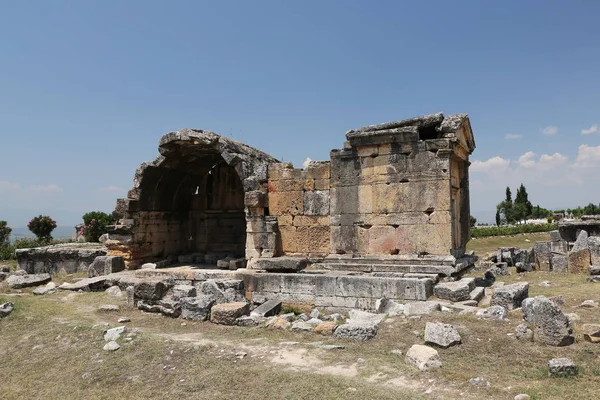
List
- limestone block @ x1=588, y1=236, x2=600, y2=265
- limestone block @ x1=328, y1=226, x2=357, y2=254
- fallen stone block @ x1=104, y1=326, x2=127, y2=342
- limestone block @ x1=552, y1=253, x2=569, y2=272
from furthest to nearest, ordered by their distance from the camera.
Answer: limestone block @ x1=552, y1=253, x2=569, y2=272
limestone block @ x1=588, y1=236, x2=600, y2=265
limestone block @ x1=328, y1=226, x2=357, y2=254
fallen stone block @ x1=104, y1=326, x2=127, y2=342

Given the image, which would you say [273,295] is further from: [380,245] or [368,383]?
[368,383]

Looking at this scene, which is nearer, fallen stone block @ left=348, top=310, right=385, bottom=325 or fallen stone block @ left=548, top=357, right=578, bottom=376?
fallen stone block @ left=548, top=357, right=578, bottom=376

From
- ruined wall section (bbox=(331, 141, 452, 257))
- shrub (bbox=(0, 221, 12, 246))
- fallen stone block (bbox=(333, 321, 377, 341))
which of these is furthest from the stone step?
shrub (bbox=(0, 221, 12, 246))

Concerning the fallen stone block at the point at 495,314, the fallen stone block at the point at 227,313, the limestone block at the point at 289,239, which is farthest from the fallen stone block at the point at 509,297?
the limestone block at the point at 289,239

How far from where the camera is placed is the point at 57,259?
14.4 metres

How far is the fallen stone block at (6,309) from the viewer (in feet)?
28.1

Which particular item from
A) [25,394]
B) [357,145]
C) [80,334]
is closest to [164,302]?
[80,334]

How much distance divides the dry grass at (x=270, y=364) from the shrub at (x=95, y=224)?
1370 cm

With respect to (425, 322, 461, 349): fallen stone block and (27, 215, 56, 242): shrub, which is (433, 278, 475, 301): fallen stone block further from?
(27, 215, 56, 242): shrub

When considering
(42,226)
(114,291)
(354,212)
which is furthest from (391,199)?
(42,226)

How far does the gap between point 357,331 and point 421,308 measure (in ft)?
4.56

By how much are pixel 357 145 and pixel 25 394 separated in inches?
292

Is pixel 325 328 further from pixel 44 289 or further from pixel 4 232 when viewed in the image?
pixel 4 232

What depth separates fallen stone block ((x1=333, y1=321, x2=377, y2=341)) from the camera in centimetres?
632
